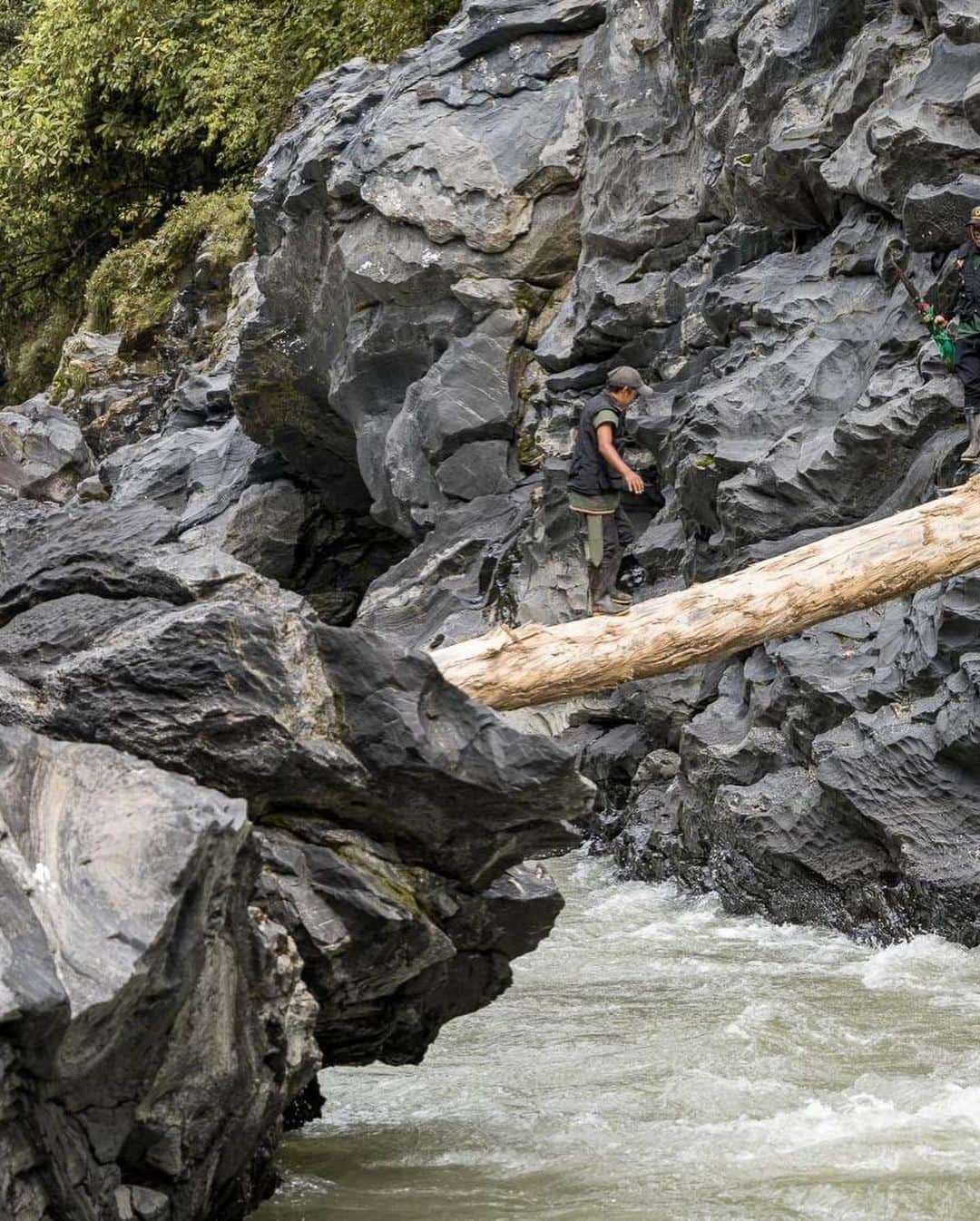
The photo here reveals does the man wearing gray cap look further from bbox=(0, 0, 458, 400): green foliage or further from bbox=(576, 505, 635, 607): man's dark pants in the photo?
bbox=(0, 0, 458, 400): green foliage

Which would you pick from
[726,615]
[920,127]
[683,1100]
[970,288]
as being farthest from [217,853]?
[920,127]

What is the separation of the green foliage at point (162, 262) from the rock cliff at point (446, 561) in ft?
2.34

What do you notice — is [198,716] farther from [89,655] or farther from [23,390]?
[23,390]

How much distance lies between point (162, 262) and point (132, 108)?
4.28m

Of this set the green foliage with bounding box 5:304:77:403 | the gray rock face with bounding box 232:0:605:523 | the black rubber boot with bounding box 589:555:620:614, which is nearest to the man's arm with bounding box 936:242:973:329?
the black rubber boot with bounding box 589:555:620:614

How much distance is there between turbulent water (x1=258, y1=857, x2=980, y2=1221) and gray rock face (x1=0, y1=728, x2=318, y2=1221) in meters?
1.00

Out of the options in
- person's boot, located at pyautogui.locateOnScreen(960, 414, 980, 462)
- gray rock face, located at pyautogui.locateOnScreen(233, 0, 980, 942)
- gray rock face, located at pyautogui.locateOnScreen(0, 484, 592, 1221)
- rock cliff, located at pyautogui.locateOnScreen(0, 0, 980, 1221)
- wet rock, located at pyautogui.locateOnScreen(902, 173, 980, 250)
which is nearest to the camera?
gray rock face, located at pyautogui.locateOnScreen(0, 484, 592, 1221)

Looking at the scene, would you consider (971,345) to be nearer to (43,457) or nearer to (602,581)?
(602,581)

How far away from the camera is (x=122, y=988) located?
14.2ft

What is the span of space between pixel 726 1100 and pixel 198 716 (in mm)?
3029

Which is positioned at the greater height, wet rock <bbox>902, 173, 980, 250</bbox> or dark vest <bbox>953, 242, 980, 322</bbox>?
wet rock <bbox>902, 173, 980, 250</bbox>

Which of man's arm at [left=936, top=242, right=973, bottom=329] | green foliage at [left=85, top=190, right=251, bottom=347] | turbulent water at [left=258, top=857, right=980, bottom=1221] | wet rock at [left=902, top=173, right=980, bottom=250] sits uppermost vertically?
green foliage at [left=85, top=190, right=251, bottom=347]

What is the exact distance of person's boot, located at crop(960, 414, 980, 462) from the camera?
1080cm

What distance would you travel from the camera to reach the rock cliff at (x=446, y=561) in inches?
194
